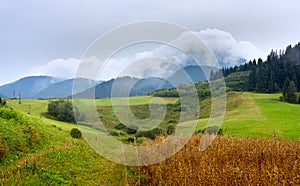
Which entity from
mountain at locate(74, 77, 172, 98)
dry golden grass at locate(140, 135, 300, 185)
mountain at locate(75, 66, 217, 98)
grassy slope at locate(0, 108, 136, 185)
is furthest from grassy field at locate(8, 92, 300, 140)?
dry golden grass at locate(140, 135, 300, 185)

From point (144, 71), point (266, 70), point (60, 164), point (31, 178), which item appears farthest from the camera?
point (266, 70)

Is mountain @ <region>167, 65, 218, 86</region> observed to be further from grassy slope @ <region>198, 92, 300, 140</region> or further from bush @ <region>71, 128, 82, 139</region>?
grassy slope @ <region>198, 92, 300, 140</region>

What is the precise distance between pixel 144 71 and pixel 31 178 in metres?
4.90

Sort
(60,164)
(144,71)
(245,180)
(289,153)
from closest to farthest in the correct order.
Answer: (245,180) → (289,153) → (60,164) → (144,71)

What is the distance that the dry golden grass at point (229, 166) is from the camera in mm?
5812

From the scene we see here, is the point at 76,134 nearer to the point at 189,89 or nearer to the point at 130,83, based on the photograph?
the point at 130,83

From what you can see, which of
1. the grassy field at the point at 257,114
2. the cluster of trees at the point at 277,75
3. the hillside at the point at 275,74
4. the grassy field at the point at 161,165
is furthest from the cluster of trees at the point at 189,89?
the hillside at the point at 275,74

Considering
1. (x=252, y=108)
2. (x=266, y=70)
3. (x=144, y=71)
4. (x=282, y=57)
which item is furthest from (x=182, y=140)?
(x=282, y=57)

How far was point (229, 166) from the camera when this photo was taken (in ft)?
22.1

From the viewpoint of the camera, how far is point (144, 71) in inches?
425

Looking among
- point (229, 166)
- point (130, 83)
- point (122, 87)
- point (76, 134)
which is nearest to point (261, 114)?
point (76, 134)

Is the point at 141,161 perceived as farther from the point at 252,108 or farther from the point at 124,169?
the point at 252,108

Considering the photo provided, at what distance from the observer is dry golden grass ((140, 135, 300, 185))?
19.1 ft

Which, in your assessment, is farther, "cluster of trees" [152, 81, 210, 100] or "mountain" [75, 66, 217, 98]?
"cluster of trees" [152, 81, 210, 100]
